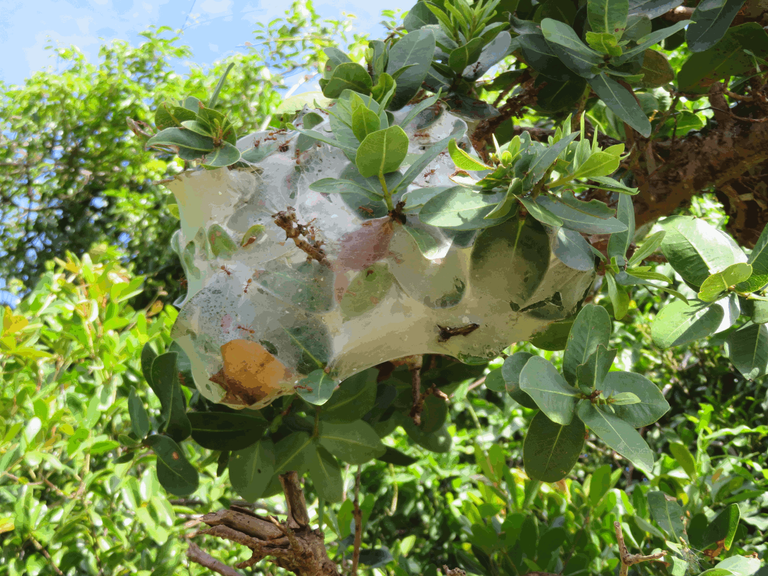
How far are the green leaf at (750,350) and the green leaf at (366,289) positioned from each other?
0.39 meters

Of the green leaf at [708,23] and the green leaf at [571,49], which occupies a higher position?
the green leaf at [571,49]

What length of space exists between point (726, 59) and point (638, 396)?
1.78 feet

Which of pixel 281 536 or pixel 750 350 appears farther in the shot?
pixel 281 536

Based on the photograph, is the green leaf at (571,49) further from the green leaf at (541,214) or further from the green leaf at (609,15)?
the green leaf at (541,214)

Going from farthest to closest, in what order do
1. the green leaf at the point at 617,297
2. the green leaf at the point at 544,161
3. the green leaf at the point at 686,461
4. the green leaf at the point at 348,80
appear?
1. the green leaf at the point at 686,461
2. the green leaf at the point at 348,80
3. the green leaf at the point at 617,297
4. the green leaf at the point at 544,161

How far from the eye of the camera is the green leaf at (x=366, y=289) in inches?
26.8

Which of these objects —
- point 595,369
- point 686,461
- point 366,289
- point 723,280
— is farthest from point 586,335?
point 686,461

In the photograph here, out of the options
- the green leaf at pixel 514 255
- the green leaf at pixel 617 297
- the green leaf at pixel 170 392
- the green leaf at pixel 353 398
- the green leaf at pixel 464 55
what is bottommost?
the green leaf at pixel 353 398

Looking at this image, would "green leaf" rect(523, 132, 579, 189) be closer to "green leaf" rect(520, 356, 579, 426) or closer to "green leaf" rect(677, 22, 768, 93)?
"green leaf" rect(520, 356, 579, 426)

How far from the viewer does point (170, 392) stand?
81cm

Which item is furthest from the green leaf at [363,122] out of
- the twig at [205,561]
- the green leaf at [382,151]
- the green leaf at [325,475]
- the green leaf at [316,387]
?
the twig at [205,561]

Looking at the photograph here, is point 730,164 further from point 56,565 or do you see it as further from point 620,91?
point 56,565

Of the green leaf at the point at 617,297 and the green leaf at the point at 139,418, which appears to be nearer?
the green leaf at the point at 617,297

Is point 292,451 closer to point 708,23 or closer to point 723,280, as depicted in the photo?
point 723,280
